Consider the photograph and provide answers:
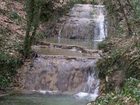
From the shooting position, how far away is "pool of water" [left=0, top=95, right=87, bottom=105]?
13039 millimetres

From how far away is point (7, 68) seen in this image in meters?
15.6

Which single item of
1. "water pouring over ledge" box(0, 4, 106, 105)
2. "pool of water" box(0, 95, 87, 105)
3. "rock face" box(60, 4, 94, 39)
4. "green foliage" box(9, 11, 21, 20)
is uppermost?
"green foliage" box(9, 11, 21, 20)

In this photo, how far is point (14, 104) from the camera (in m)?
12.8

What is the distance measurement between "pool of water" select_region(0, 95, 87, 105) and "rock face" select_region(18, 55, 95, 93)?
1257 millimetres

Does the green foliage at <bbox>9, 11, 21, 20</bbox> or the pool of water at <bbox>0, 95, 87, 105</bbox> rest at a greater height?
the green foliage at <bbox>9, 11, 21, 20</bbox>

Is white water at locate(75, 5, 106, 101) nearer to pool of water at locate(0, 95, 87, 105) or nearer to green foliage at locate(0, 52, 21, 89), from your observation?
pool of water at locate(0, 95, 87, 105)

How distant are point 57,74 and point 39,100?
2487mm

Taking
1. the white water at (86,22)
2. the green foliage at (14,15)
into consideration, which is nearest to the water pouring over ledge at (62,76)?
the green foliage at (14,15)

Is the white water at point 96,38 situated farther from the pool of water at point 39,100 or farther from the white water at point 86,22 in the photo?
the pool of water at point 39,100

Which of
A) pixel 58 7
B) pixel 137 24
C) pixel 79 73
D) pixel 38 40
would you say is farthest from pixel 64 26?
pixel 79 73

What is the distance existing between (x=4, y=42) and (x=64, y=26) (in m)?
7.33

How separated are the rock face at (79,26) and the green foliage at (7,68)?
26.4 ft

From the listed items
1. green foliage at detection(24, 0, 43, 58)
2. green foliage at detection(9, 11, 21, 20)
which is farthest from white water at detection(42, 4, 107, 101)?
green foliage at detection(24, 0, 43, 58)

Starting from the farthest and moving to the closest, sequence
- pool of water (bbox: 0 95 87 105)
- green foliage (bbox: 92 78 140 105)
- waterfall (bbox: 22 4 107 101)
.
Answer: waterfall (bbox: 22 4 107 101) < pool of water (bbox: 0 95 87 105) < green foliage (bbox: 92 78 140 105)
